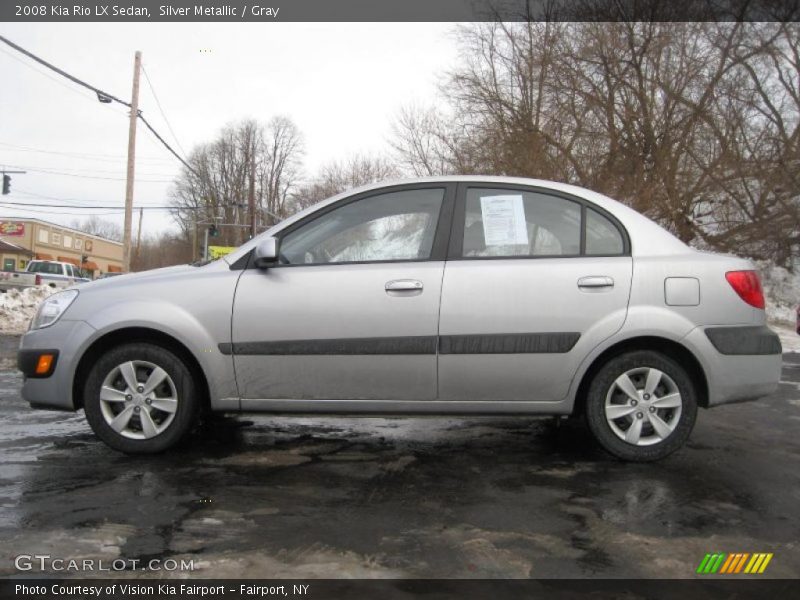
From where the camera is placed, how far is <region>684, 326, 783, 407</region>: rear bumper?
3.87 meters

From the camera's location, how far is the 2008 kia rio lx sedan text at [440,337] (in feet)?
12.7

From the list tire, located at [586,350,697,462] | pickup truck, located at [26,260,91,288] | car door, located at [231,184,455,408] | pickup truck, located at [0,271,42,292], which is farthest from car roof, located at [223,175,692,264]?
pickup truck, located at [26,260,91,288]

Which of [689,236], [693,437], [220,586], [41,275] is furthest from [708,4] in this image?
[41,275]

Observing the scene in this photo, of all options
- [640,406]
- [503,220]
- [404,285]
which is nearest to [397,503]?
[404,285]

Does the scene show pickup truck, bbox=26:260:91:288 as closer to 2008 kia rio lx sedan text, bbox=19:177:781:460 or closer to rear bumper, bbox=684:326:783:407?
2008 kia rio lx sedan text, bbox=19:177:781:460

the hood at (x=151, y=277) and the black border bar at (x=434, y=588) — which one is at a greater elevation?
the hood at (x=151, y=277)

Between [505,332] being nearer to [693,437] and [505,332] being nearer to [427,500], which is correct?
[427,500]

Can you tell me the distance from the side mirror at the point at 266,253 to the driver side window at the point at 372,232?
0.41 feet

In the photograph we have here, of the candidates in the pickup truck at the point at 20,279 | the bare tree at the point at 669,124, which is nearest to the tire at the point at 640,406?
the bare tree at the point at 669,124

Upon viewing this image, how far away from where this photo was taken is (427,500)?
3316 mm

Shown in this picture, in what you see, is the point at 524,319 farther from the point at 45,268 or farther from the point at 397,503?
the point at 45,268

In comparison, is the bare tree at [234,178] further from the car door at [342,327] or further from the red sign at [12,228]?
the car door at [342,327]

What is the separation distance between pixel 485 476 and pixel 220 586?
1.76 meters

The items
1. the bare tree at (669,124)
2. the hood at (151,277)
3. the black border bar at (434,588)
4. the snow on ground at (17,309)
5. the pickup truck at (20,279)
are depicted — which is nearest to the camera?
the black border bar at (434,588)
